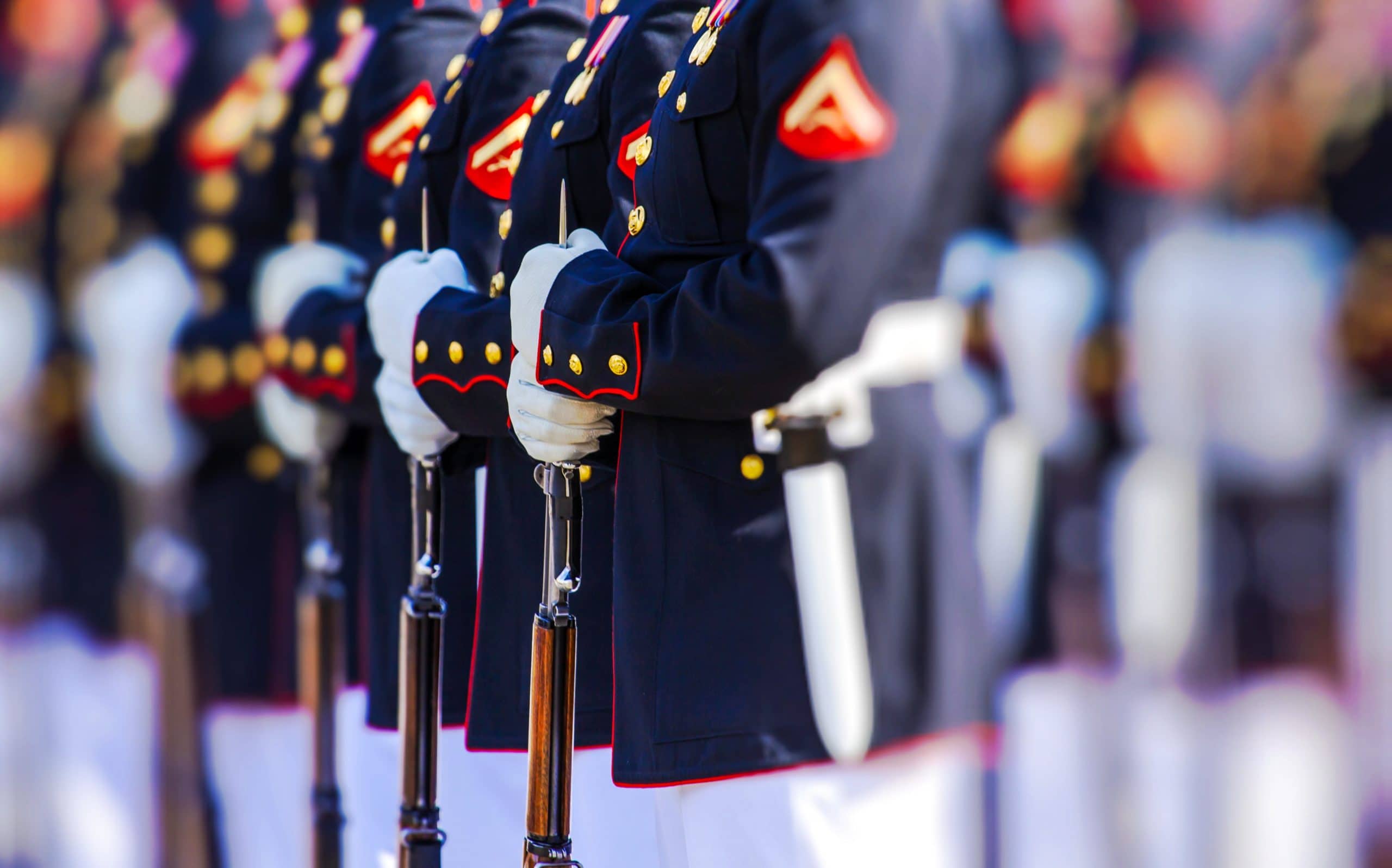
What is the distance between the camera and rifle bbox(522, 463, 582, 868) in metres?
1.79

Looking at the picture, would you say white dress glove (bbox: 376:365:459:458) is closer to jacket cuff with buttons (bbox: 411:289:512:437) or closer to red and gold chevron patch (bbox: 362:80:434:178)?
jacket cuff with buttons (bbox: 411:289:512:437)

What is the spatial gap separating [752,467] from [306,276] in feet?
4.62

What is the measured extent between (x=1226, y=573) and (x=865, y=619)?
187 centimetres

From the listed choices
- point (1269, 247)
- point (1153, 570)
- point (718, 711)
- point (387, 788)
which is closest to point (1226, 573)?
point (1153, 570)

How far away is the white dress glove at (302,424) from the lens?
284 centimetres

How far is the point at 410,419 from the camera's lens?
223cm

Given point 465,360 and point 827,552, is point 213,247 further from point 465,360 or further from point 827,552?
point 827,552

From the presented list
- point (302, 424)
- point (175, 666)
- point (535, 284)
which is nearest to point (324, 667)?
point (302, 424)

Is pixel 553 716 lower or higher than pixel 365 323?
lower

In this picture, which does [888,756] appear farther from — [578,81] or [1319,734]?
[1319,734]

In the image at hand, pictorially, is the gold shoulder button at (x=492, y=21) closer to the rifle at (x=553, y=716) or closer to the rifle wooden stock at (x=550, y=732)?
the rifle at (x=553, y=716)

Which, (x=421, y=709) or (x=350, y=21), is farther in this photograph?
(x=350, y=21)

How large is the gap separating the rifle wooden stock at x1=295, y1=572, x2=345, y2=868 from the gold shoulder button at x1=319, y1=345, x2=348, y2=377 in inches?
17.4

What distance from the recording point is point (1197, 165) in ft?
11.8
